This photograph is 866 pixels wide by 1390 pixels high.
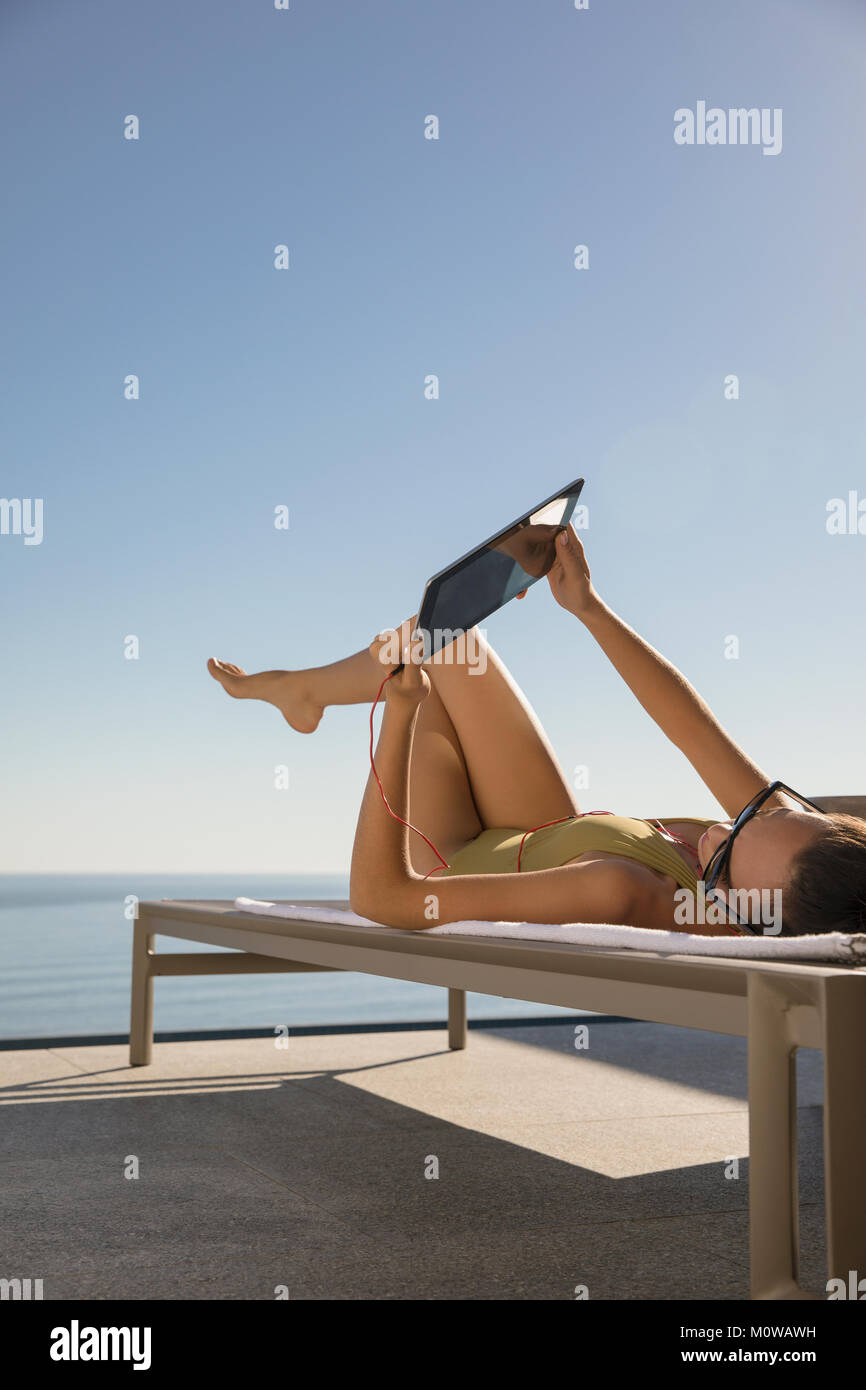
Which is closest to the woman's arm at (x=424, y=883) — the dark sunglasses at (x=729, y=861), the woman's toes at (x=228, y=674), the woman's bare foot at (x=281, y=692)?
the dark sunglasses at (x=729, y=861)

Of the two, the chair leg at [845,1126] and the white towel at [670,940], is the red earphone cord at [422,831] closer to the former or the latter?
the white towel at [670,940]

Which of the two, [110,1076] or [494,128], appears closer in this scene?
[110,1076]

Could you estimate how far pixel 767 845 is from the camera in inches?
50.4

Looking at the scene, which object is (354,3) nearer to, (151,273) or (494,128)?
(494,128)

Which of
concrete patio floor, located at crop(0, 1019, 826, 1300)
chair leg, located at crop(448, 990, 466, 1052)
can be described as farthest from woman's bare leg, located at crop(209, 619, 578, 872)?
chair leg, located at crop(448, 990, 466, 1052)

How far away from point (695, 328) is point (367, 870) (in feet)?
28.3

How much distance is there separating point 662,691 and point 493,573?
1.62 ft

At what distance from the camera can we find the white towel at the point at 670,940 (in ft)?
3.22

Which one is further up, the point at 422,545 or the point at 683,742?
the point at 422,545

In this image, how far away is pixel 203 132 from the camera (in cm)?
729

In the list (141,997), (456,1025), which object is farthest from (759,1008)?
(456,1025)

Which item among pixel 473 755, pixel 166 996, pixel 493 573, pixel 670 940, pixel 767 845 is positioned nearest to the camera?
pixel 670 940

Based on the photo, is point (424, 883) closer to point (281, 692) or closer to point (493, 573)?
point (493, 573)

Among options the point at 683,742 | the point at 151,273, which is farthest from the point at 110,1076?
the point at 151,273
